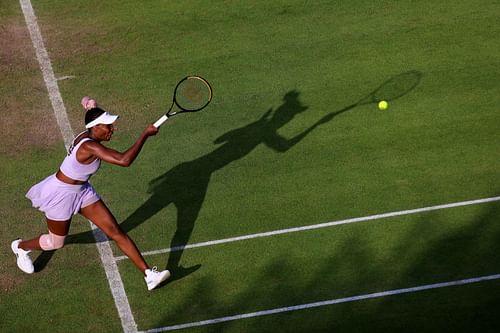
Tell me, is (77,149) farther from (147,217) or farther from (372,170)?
(372,170)

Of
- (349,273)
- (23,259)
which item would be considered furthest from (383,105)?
(23,259)

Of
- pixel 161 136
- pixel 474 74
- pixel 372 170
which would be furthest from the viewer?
pixel 474 74

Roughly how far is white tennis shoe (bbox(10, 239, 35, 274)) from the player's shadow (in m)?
0.82

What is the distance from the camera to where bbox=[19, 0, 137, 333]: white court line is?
41.0ft

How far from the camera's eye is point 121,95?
1680cm

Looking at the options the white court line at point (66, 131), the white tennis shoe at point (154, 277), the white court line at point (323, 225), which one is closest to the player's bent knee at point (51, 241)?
the white court line at point (66, 131)

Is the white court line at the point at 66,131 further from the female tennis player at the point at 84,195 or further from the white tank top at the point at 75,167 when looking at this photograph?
the white tank top at the point at 75,167

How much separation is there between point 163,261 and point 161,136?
3175 millimetres

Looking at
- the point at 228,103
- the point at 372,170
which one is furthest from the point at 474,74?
the point at 228,103

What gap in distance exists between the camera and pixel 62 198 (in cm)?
1231

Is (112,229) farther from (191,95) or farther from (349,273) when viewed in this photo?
(349,273)

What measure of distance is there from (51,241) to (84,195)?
868mm

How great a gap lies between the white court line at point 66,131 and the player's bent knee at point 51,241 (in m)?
0.81

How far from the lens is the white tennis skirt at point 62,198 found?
12.3 meters
